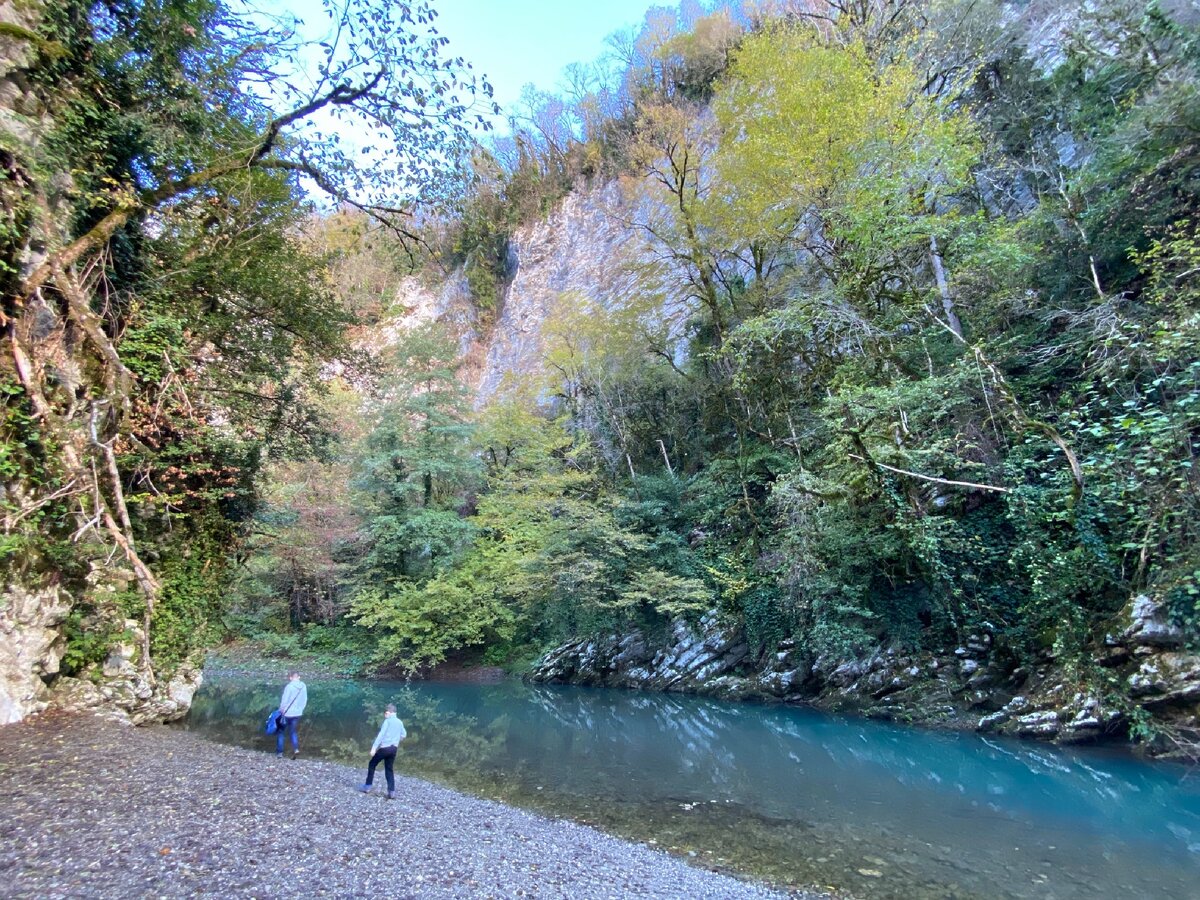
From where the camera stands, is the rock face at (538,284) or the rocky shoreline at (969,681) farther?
the rock face at (538,284)

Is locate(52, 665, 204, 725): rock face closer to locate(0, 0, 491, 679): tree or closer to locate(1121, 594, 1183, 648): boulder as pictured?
locate(0, 0, 491, 679): tree

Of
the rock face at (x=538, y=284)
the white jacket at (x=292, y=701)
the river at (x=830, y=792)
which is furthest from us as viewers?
the rock face at (x=538, y=284)

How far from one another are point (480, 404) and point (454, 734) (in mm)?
21878

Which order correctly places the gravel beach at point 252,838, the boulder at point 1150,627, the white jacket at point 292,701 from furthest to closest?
the white jacket at point 292,701, the boulder at point 1150,627, the gravel beach at point 252,838

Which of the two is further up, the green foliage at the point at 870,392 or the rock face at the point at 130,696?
the green foliage at the point at 870,392

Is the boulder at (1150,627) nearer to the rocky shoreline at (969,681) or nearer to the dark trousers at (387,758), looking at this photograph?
the rocky shoreline at (969,681)

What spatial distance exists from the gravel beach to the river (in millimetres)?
1111

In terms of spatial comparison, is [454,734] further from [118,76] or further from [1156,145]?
[1156,145]

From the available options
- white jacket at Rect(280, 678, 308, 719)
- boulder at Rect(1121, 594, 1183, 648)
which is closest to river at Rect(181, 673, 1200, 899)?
white jacket at Rect(280, 678, 308, 719)

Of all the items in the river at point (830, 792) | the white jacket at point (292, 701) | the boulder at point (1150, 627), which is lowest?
the river at point (830, 792)

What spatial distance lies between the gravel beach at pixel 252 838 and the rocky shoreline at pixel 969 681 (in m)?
6.34

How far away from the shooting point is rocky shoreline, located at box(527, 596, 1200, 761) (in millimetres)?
7355

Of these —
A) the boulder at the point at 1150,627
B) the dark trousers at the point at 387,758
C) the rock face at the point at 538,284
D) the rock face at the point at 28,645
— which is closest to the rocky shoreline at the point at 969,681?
the boulder at the point at 1150,627

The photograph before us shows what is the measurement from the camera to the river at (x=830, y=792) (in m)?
5.41
